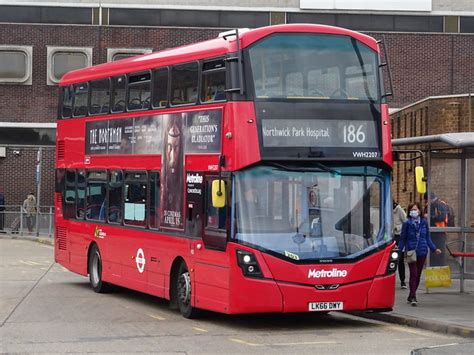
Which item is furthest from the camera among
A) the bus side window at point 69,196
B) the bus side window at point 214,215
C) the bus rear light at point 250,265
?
the bus side window at point 69,196

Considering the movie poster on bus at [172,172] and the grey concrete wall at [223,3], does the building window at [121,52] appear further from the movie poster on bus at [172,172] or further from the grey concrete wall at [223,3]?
the movie poster on bus at [172,172]

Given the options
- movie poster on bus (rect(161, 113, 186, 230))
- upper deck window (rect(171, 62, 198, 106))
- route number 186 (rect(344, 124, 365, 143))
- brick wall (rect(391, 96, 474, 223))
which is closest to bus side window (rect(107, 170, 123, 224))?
movie poster on bus (rect(161, 113, 186, 230))

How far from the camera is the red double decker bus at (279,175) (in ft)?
44.3

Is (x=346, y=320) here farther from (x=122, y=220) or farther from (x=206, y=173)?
(x=122, y=220)

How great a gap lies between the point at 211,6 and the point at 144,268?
32.4m

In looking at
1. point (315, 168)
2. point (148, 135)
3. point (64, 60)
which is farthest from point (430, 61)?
point (315, 168)

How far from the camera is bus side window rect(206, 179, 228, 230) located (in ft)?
45.2

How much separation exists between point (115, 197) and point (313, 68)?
18.0 ft

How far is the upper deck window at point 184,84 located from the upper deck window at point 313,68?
155cm

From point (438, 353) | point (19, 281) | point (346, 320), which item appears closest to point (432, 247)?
point (346, 320)

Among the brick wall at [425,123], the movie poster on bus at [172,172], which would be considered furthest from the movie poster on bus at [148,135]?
the brick wall at [425,123]

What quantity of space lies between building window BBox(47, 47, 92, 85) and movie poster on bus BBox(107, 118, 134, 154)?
98.8ft

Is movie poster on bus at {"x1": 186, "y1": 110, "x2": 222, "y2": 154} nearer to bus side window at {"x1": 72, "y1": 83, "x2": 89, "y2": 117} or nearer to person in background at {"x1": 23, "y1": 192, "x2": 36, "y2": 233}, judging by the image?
bus side window at {"x1": 72, "y1": 83, "x2": 89, "y2": 117}

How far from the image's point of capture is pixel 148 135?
1652 cm
